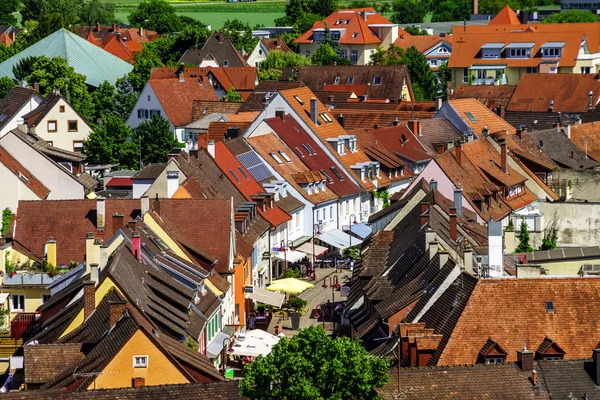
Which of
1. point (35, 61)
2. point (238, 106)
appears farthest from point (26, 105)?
point (35, 61)

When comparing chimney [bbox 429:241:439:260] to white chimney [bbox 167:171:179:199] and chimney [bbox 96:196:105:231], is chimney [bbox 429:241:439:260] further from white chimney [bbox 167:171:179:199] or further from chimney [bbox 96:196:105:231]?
white chimney [bbox 167:171:179:199]

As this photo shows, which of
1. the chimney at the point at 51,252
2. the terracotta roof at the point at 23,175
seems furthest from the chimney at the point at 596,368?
the terracotta roof at the point at 23,175

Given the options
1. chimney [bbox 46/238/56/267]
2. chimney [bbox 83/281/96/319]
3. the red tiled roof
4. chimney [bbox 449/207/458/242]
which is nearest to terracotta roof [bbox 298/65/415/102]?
the red tiled roof

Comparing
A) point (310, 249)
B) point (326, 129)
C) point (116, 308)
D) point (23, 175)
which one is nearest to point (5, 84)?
point (326, 129)

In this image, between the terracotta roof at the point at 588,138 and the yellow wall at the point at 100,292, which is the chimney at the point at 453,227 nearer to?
the yellow wall at the point at 100,292

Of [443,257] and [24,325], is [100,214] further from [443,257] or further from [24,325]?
[443,257]

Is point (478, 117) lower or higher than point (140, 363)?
higher
